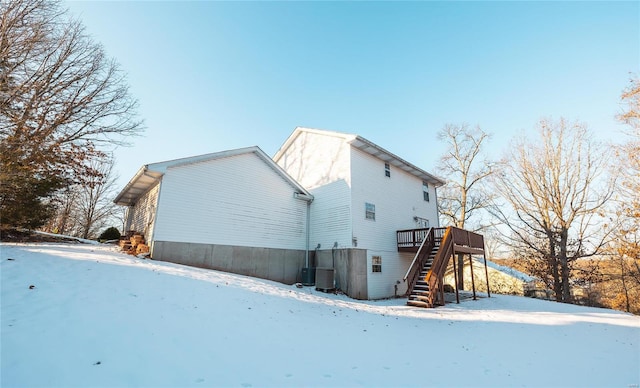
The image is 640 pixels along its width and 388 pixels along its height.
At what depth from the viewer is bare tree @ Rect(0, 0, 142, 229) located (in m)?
10.2

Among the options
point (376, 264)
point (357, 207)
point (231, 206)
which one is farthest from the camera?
point (376, 264)

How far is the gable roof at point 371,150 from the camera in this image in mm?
14711

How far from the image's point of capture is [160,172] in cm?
1104

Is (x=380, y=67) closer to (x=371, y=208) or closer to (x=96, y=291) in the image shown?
(x=371, y=208)

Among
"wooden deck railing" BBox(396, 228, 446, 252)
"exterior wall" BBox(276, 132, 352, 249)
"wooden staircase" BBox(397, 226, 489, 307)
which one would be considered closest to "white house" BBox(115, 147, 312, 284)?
"exterior wall" BBox(276, 132, 352, 249)

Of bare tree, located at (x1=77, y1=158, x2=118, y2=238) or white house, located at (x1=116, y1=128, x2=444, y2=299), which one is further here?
bare tree, located at (x1=77, y1=158, x2=118, y2=238)

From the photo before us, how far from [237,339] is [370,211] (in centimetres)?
1072

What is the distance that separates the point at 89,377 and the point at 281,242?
1104cm

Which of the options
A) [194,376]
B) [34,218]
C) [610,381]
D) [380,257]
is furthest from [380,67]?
[34,218]

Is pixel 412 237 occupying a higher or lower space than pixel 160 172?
lower

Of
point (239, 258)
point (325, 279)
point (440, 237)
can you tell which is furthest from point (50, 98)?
point (440, 237)

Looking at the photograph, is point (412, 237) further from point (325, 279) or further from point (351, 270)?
point (325, 279)

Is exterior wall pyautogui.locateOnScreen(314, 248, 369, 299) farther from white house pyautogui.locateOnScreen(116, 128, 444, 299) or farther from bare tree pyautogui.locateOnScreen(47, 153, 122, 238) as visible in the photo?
bare tree pyautogui.locateOnScreen(47, 153, 122, 238)

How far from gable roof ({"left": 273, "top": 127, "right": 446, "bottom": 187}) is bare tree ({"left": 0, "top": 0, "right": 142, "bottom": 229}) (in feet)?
28.4
